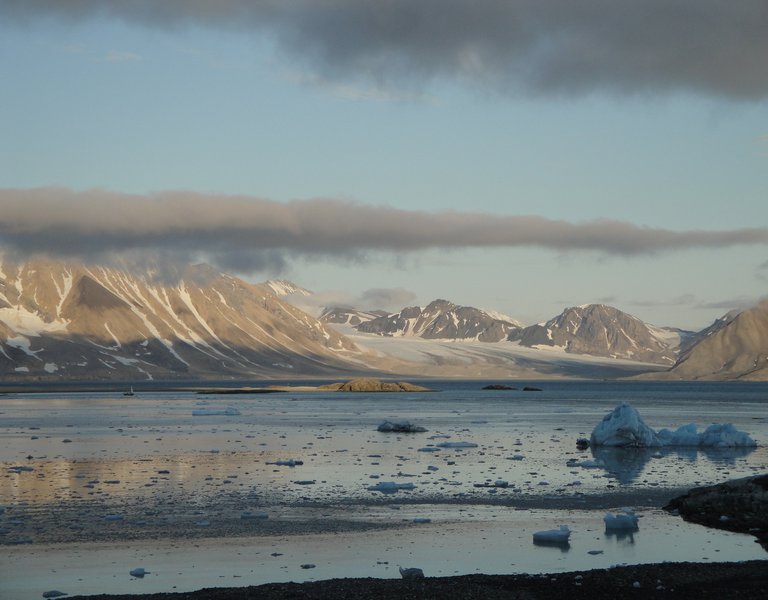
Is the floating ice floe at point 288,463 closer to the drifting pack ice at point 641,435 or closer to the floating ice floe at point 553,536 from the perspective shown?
the drifting pack ice at point 641,435

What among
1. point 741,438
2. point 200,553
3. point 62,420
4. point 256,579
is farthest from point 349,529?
point 62,420

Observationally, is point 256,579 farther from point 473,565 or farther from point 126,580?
point 473,565

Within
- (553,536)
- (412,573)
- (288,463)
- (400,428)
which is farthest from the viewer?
(400,428)

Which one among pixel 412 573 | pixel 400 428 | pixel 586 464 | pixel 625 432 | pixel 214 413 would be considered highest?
pixel 625 432

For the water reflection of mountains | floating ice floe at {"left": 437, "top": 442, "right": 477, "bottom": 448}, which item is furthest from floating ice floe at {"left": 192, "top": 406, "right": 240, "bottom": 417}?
the water reflection of mountains

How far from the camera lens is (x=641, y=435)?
54.7 m

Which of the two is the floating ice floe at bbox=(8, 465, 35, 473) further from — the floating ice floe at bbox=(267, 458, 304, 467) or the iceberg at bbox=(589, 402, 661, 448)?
the iceberg at bbox=(589, 402, 661, 448)

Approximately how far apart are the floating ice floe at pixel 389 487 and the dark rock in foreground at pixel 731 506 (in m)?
9.37

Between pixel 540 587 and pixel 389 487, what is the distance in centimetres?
1604

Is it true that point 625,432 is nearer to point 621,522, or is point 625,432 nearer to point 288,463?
point 288,463

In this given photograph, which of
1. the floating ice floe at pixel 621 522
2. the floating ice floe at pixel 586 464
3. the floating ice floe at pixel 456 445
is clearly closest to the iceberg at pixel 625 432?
the floating ice floe at pixel 456 445

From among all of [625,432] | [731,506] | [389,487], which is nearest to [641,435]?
[625,432]

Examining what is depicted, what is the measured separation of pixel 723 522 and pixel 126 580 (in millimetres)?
16626

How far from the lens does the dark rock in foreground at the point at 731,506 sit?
28.6 metres
